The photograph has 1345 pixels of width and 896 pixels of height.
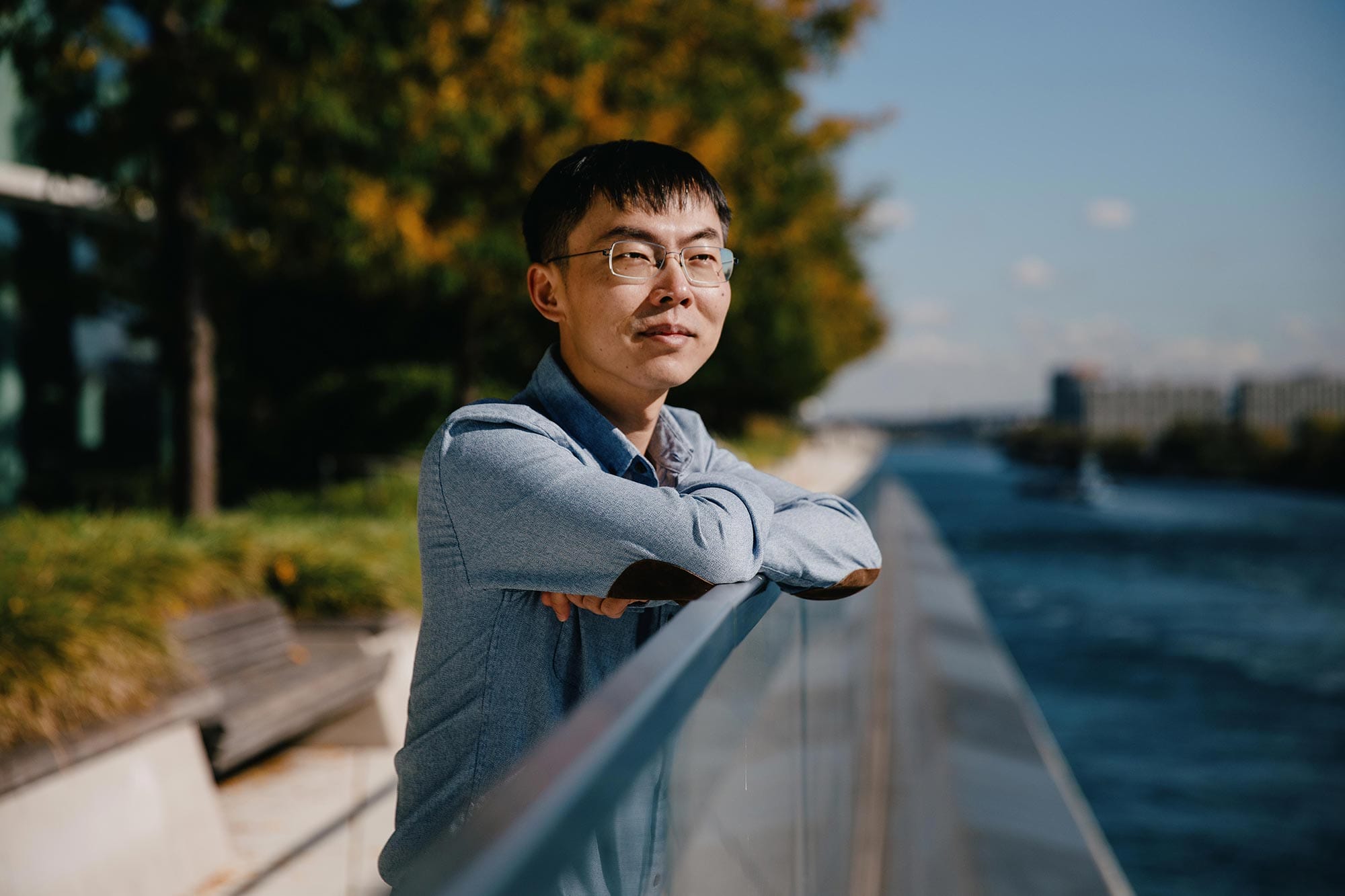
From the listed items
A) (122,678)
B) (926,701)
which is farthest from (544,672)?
(926,701)

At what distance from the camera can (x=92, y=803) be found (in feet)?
13.7

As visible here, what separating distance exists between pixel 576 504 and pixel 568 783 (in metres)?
0.91

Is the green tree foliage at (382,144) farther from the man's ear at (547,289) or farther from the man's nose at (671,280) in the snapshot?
the man's nose at (671,280)

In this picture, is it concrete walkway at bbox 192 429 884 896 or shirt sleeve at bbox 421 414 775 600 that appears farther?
concrete walkway at bbox 192 429 884 896

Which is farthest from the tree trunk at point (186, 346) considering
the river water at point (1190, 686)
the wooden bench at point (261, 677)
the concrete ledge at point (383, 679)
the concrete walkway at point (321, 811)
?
the river water at point (1190, 686)

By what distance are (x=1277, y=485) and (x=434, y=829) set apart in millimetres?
168367

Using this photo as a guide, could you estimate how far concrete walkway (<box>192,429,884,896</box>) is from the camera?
4555 mm

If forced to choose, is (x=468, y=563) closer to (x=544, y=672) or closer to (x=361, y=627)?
(x=544, y=672)

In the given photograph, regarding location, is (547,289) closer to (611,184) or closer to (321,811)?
(611,184)

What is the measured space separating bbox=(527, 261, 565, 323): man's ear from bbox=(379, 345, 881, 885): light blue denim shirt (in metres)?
0.23

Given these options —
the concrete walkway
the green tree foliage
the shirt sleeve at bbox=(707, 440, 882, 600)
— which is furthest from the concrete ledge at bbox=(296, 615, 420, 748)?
the shirt sleeve at bbox=(707, 440, 882, 600)

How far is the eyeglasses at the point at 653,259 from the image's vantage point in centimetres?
208

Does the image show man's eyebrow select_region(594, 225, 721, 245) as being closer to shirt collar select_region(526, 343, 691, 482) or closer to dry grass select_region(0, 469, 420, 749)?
shirt collar select_region(526, 343, 691, 482)

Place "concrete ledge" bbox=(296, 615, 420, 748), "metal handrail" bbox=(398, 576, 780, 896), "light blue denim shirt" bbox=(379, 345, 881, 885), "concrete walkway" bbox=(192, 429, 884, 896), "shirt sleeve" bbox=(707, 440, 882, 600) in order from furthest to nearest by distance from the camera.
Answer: "concrete ledge" bbox=(296, 615, 420, 748) → "concrete walkway" bbox=(192, 429, 884, 896) → "shirt sleeve" bbox=(707, 440, 882, 600) → "light blue denim shirt" bbox=(379, 345, 881, 885) → "metal handrail" bbox=(398, 576, 780, 896)
